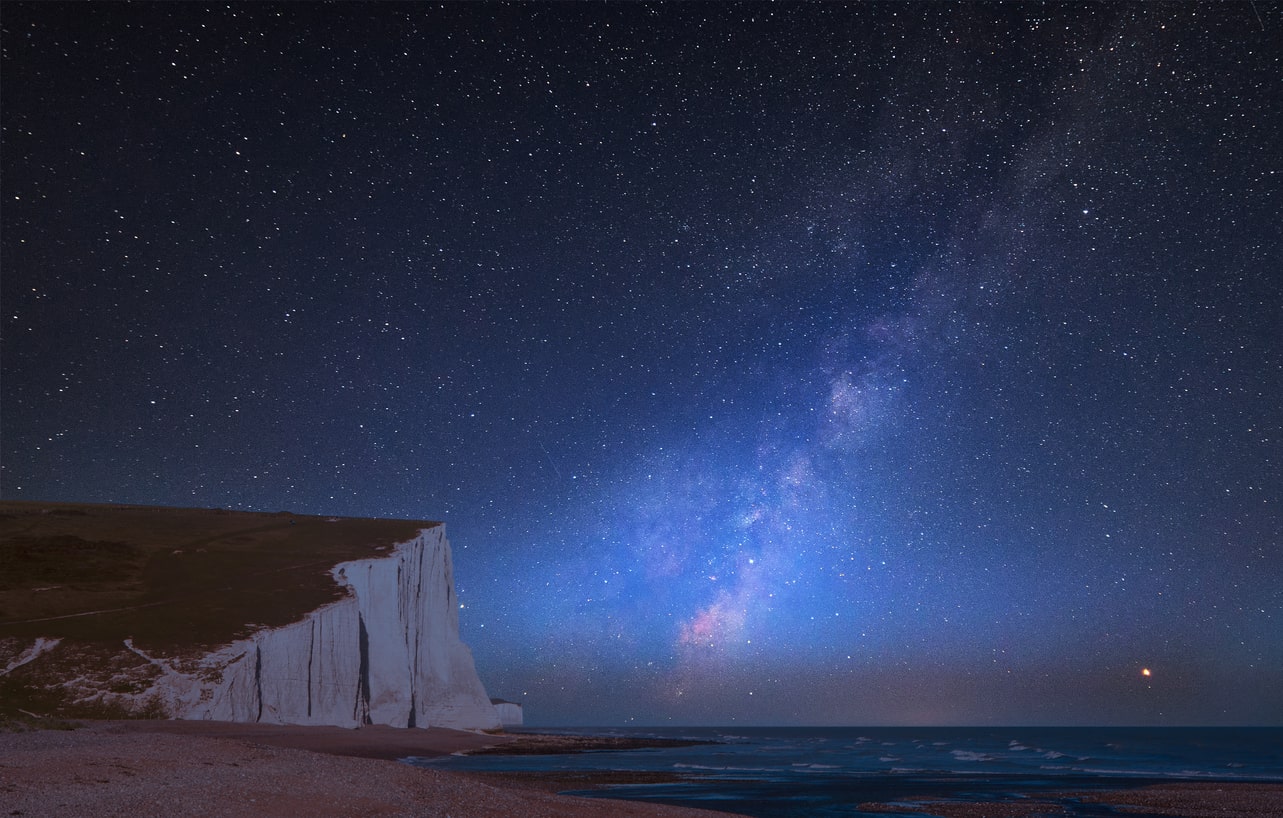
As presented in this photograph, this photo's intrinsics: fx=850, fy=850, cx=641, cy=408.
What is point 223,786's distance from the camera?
1630 centimetres

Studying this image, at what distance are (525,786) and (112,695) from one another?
2203 centimetres

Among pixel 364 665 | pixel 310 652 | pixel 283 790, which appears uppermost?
pixel 310 652

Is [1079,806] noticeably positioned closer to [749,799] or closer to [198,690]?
[749,799]

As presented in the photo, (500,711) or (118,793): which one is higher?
(118,793)

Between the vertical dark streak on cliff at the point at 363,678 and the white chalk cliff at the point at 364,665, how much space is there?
63 mm

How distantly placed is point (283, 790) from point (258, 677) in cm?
3188

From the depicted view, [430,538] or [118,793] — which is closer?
[118,793]

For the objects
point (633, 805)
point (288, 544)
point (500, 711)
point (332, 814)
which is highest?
point (288, 544)

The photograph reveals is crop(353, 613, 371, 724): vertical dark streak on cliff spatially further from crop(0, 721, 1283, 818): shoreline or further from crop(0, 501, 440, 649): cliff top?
crop(0, 721, 1283, 818): shoreline

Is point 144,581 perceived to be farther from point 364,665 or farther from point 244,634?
point 364,665

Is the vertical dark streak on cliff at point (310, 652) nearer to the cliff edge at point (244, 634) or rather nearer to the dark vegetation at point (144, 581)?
the cliff edge at point (244, 634)

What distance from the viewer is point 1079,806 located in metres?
30.8

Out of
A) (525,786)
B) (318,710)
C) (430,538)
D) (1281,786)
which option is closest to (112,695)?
(318,710)

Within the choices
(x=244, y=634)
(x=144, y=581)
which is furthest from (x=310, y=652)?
(x=144, y=581)
